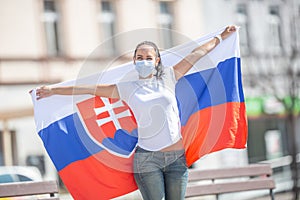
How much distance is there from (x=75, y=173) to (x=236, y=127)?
5.09 feet

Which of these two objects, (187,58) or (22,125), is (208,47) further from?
(22,125)

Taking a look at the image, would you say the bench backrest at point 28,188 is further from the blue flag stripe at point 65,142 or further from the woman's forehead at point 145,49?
the woman's forehead at point 145,49

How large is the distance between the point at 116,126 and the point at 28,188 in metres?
1.10

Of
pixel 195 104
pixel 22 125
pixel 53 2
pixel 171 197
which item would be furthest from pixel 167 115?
pixel 53 2

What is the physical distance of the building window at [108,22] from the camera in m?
25.6

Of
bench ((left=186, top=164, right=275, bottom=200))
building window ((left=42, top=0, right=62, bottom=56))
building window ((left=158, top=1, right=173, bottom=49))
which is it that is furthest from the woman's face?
building window ((left=158, top=1, right=173, bottom=49))

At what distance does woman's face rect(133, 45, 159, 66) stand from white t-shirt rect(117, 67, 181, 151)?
0.16 m

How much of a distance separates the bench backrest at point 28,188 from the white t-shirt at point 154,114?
5.46 feet

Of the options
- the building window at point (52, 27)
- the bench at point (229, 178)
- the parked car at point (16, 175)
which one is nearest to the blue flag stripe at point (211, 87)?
the bench at point (229, 178)

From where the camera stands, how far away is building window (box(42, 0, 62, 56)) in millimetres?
24375

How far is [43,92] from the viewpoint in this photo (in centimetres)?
683

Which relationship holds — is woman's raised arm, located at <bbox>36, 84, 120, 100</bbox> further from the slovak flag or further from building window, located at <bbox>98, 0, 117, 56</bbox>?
building window, located at <bbox>98, 0, 117, 56</bbox>

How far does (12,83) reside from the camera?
23.4m

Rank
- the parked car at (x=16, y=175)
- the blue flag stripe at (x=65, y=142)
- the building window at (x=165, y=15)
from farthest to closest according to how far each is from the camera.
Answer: the building window at (x=165, y=15), the parked car at (x=16, y=175), the blue flag stripe at (x=65, y=142)
